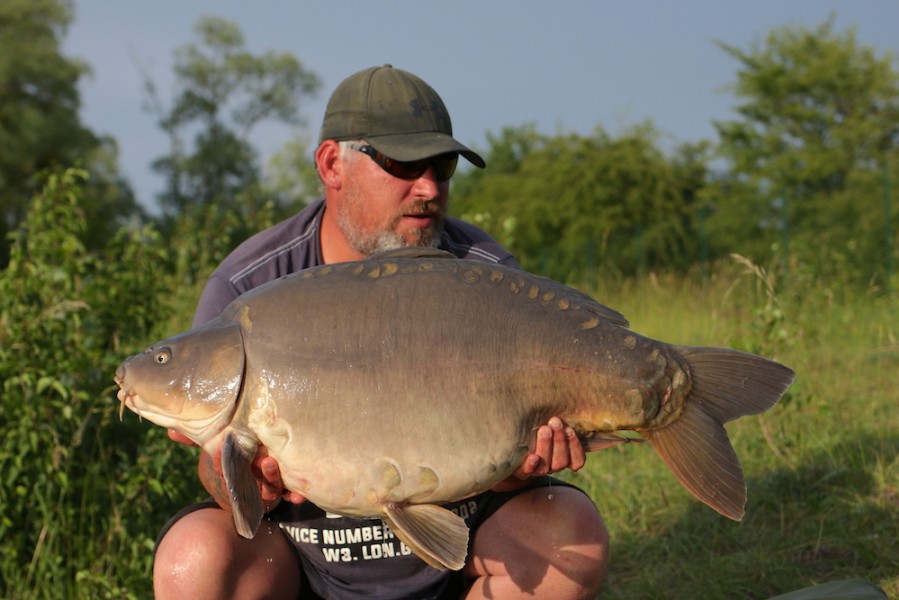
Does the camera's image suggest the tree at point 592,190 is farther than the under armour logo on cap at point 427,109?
Yes

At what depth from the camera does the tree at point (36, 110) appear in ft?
75.6

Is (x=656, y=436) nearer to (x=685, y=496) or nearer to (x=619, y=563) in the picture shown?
(x=619, y=563)

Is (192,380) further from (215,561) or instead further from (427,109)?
(427,109)

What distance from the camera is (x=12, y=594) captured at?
3.41 m

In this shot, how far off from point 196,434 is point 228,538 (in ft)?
1.47

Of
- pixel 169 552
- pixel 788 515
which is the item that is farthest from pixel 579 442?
pixel 788 515

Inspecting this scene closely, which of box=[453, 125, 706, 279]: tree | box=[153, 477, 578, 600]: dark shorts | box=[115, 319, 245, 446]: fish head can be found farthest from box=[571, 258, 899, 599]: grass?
box=[453, 125, 706, 279]: tree

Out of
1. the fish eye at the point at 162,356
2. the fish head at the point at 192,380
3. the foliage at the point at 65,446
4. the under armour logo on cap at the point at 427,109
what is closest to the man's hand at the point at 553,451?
the fish head at the point at 192,380

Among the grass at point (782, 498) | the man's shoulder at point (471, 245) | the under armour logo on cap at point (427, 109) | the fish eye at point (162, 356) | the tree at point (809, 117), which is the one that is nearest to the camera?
the fish eye at point (162, 356)

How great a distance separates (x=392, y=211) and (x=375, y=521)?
844 mm

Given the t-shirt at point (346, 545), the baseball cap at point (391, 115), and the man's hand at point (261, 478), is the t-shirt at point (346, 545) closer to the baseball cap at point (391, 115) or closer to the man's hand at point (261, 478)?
the man's hand at point (261, 478)

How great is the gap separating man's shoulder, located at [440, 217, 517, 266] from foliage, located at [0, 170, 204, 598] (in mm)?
1269

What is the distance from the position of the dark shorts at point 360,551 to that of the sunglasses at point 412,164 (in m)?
0.89

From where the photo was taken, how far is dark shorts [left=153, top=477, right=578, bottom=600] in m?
2.51
